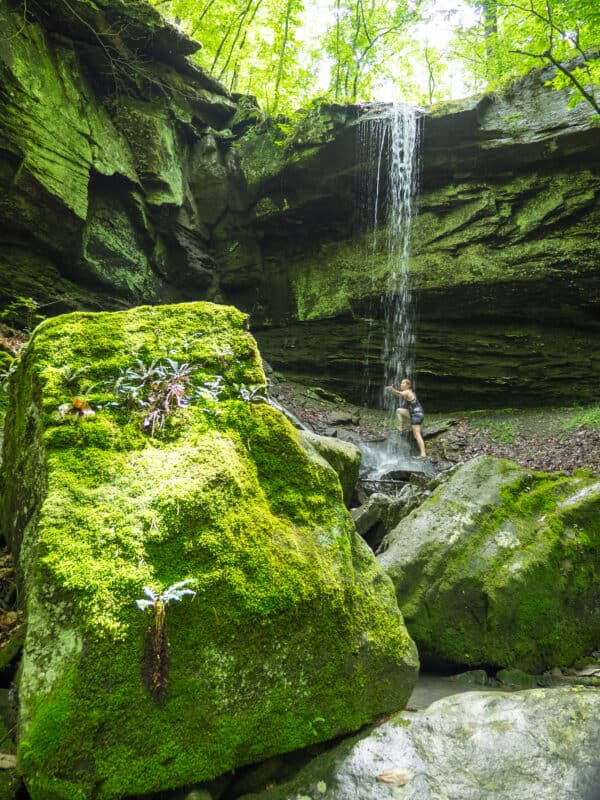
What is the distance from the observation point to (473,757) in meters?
1.84

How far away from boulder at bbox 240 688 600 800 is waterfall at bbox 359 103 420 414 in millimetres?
11887

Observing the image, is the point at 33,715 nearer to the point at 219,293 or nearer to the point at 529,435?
the point at 529,435

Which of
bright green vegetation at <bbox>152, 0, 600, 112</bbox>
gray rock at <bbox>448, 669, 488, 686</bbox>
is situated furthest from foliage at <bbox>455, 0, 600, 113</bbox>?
gray rock at <bbox>448, 669, 488, 686</bbox>

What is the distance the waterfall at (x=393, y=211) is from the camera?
464 inches

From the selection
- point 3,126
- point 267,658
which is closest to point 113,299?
point 3,126

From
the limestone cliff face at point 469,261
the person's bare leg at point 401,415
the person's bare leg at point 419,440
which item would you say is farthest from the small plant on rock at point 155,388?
the limestone cliff face at point 469,261

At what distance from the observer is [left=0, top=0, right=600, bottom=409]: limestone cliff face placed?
907 centimetres

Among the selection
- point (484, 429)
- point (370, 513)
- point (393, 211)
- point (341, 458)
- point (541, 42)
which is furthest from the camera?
point (393, 211)

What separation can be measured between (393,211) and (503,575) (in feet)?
39.0

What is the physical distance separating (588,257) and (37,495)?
12837 millimetres

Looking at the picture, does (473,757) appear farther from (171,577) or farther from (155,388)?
(155,388)

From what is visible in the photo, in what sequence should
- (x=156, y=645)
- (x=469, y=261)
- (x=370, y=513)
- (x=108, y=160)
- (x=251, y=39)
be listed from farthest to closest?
(x=251, y=39)
(x=469, y=261)
(x=108, y=160)
(x=370, y=513)
(x=156, y=645)

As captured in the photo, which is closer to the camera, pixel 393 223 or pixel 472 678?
pixel 472 678

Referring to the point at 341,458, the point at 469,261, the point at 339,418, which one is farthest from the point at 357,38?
the point at 341,458
